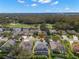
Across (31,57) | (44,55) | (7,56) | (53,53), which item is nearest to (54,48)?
(53,53)

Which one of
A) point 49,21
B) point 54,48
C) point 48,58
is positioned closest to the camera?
point 48,58

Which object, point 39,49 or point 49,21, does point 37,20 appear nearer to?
point 49,21

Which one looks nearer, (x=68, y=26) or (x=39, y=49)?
(x=39, y=49)

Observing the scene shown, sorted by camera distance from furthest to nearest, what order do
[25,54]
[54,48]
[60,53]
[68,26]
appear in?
[68,26]
[54,48]
[60,53]
[25,54]

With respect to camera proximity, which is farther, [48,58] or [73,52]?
[73,52]

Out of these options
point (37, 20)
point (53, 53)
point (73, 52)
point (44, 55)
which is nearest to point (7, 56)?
point (44, 55)

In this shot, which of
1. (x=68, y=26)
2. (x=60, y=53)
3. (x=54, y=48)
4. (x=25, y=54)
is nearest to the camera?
(x=25, y=54)

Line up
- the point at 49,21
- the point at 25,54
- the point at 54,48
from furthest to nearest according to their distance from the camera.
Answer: the point at 49,21 → the point at 54,48 → the point at 25,54

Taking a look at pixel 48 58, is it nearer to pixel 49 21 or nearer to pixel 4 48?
pixel 4 48
